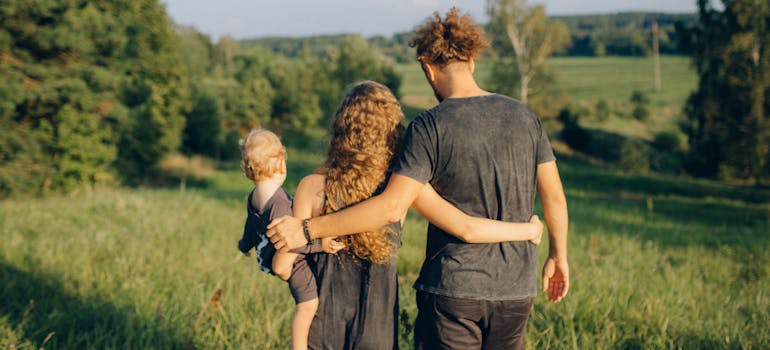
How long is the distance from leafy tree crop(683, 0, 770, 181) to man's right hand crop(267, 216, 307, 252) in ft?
89.0

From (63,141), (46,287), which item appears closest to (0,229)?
(46,287)

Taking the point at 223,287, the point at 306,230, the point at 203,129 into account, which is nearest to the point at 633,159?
the point at 203,129

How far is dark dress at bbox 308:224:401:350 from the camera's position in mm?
2615

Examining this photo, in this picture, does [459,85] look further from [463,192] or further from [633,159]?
[633,159]

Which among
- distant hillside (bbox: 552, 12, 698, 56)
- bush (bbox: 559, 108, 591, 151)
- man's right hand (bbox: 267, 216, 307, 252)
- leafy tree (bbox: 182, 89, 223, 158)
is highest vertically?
distant hillside (bbox: 552, 12, 698, 56)

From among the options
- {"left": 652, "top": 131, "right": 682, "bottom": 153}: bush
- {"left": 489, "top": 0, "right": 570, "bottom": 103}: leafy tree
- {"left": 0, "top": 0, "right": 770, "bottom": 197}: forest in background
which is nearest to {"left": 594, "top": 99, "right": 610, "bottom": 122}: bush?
{"left": 0, "top": 0, "right": 770, "bottom": 197}: forest in background

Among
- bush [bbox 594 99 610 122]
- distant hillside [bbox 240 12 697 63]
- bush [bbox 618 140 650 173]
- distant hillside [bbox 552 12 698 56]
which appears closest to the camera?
bush [bbox 618 140 650 173]

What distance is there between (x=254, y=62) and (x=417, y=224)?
2159 inches

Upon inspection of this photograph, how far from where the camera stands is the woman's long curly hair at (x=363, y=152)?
8.09 feet

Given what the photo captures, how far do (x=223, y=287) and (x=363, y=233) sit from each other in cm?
327

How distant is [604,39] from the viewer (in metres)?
106

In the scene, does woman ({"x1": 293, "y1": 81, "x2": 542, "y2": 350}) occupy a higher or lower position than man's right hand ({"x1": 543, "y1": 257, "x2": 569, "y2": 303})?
higher

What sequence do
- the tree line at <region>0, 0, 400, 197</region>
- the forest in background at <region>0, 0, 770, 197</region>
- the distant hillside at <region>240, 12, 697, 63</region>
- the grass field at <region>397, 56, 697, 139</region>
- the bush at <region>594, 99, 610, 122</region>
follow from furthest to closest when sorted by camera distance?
the distant hillside at <region>240, 12, 697, 63</region> < the bush at <region>594, 99, 610, 122</region> < the grass field at <region>397, 56, 697, 139</region> < the forest in background at <region>0, 0, 770, 197</region> < the tree line at <region>0, 0, 400, 197</region>

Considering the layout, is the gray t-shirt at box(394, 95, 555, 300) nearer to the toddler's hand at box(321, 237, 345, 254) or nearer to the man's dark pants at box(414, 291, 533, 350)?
the man's dark pants at box(414, 291, 533, 350)
